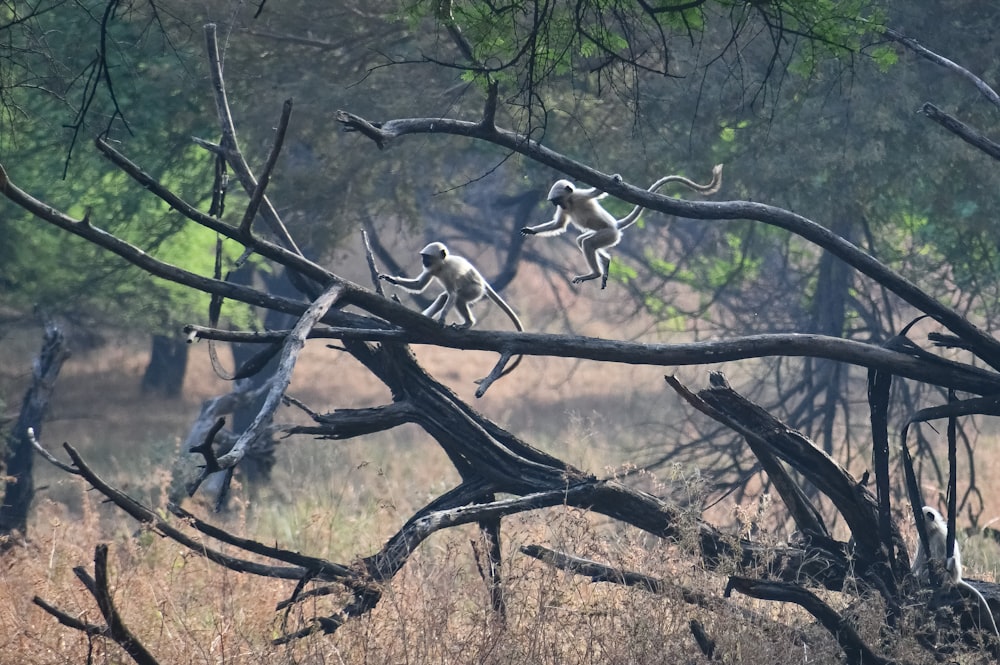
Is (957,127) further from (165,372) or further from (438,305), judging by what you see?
(165,372)

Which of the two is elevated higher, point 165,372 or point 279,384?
point 165,372

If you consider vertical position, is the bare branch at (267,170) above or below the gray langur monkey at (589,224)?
below

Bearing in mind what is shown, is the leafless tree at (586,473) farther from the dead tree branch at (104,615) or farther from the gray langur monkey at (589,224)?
the gray langur monkey at (589,224)

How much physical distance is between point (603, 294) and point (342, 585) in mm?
23346

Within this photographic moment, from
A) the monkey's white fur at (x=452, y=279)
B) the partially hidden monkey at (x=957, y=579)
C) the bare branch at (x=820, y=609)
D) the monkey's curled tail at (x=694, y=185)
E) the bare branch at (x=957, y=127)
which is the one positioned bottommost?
the bare branch at (x=820, y=609)

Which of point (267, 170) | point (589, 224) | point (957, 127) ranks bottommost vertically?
point (267, 170)

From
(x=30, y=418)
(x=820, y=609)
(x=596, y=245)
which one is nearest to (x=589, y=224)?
(x=596, y=245)

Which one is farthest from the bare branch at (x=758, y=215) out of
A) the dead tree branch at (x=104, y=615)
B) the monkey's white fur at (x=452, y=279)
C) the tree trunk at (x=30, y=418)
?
the tree trunk at (x=30, y=418)

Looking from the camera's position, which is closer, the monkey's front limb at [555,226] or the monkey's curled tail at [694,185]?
the monkey's curled tail at [694,185]

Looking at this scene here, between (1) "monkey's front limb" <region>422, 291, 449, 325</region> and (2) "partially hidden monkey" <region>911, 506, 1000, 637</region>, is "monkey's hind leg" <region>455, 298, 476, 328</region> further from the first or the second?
(2) "partially hidden monkey" <region>911, 506, 1000, 637</region>

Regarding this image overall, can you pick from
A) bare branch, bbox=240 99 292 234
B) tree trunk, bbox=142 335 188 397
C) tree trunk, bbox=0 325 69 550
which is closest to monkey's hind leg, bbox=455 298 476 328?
bare branch, bbox=240 99 292 234

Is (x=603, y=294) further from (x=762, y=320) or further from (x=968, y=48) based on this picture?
(x=968, y=48)

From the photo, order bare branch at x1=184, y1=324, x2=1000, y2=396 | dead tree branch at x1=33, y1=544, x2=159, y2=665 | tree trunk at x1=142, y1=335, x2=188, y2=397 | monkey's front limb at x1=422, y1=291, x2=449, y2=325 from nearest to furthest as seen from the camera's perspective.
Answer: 1. dead tree branch at x1=33, y1=544, x2=159, y2=665
2. bare branch at x1=184, y1=324, x2=1000, y2=396
3. monkey's front limb at x1=422, y1=291, x2=449, y2=325
4. tree trunk at x1=142, y1=335, x2=188, y2=397

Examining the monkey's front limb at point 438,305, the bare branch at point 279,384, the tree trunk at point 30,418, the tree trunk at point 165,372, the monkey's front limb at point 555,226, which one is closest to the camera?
the bare branch at point 279,384
